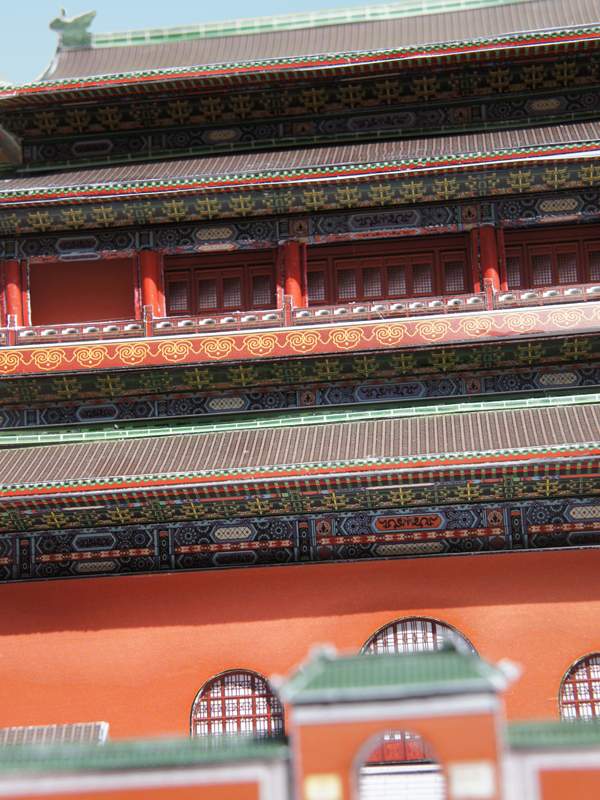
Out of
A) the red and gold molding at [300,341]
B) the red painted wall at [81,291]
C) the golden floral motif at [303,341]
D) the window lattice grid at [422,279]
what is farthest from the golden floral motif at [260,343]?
the window lattice grid at [422,279]

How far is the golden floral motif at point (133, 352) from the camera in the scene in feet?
50.8

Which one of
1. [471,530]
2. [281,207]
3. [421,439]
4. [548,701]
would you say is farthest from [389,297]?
[548,701]

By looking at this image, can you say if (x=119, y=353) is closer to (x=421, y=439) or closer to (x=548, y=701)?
(x=421, y=439)

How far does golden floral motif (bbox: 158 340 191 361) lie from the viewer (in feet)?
50.5

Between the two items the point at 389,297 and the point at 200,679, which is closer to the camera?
the point at 200,679

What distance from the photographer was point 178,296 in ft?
56.9

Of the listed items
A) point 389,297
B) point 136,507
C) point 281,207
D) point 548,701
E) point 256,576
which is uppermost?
point 281,207

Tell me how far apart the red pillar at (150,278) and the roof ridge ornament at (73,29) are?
7.20 m

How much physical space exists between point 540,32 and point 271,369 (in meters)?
8.41

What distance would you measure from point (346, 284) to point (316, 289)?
0.61 metres

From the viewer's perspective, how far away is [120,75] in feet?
56.0

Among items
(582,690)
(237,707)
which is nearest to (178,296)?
(237,707)

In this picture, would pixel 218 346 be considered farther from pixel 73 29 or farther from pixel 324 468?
pixel 73 29

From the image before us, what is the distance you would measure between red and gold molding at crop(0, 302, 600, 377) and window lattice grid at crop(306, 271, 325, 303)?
75.2 inches
